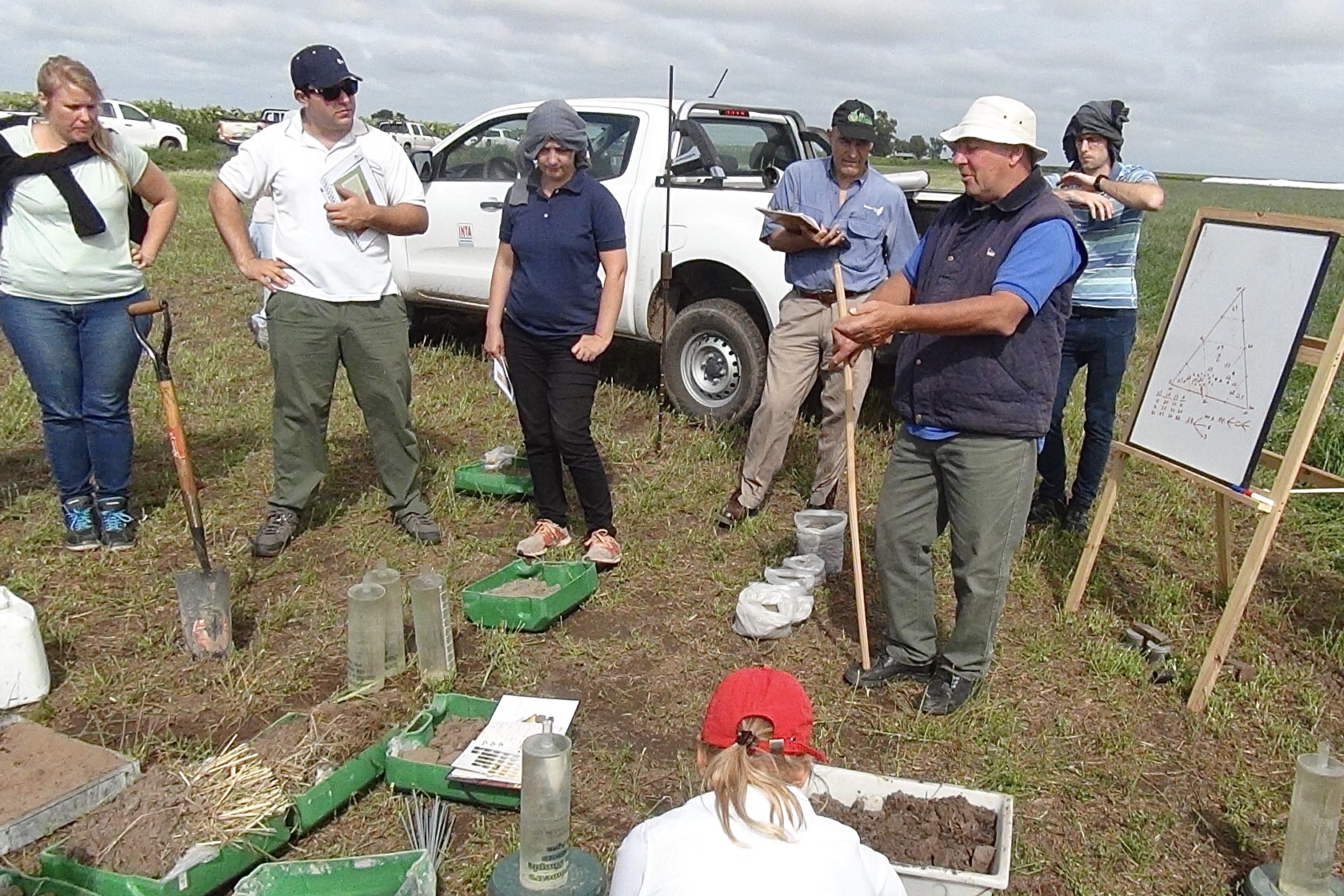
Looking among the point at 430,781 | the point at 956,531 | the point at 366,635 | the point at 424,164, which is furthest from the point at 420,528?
the point at 424,164

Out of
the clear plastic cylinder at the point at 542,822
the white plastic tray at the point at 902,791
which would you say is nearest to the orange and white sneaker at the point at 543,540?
the white plastic tray at the point at 902,791

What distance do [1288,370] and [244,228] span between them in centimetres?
404

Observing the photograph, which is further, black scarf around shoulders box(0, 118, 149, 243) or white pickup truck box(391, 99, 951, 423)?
white pickup truck box(391, 99, 951, 423)

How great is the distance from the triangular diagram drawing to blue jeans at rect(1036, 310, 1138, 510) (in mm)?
670

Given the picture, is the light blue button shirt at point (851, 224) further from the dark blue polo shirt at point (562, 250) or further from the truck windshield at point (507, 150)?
the truck windshield at point (507, 150)

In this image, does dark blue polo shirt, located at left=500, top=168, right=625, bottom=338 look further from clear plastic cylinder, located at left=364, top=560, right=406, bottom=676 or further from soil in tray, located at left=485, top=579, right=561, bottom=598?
clear plastic cylinder, located at left=364, top=560, right=406, bottom=676

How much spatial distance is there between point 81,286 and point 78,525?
1.07 m

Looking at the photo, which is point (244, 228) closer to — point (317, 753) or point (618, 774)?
point (317, 753)

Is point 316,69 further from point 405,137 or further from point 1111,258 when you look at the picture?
point 405,137

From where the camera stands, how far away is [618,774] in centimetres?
328

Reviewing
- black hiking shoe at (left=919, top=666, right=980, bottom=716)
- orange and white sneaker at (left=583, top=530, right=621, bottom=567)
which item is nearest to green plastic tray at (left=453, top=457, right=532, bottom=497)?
orange and white sneaker at (left=583, top=530, right=621, bottom=567)

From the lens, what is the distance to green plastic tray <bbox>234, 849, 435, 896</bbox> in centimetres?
253

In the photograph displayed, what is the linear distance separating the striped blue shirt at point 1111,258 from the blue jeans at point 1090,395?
0.30 feet

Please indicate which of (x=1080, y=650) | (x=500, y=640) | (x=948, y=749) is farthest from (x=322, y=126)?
(x=1080, y=650)
